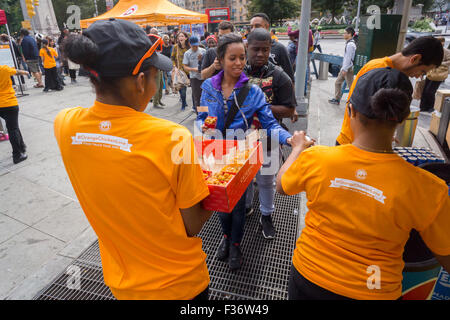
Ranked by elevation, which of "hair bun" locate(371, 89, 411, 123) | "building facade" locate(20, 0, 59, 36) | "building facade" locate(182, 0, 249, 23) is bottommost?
"hair bun" locate(371, 89, 411, 123)

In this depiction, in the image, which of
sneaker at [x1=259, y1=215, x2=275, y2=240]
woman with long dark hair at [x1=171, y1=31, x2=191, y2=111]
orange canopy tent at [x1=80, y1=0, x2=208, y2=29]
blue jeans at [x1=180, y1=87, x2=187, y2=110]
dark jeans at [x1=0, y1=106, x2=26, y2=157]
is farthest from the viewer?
orange canopy tent at [x1=80, y1=0, x2=208, y2=29]

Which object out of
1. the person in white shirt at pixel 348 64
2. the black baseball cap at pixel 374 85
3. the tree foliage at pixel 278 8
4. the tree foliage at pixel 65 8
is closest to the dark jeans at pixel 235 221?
the black baseball cap at pixel 374 85

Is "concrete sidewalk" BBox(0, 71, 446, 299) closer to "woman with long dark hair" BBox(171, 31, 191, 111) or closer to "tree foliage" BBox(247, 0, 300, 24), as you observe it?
"woman with long dark hair" BBox(171, 31, 191, 111)

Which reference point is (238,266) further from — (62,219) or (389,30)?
(389,30)

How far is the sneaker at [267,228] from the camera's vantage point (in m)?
3.56

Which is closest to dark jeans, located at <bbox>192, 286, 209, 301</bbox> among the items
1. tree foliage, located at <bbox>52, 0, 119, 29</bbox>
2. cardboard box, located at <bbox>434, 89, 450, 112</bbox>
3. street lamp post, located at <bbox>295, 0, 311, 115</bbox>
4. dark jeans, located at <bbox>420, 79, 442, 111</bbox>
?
street lamp post, located at <bbox>295, 0, 311, 115</bbox>

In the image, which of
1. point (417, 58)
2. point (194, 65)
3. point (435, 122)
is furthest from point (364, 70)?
point (194, 65)

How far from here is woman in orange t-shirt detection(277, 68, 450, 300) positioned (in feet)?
4.27

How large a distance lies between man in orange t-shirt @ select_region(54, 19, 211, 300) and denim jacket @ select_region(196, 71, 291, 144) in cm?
152

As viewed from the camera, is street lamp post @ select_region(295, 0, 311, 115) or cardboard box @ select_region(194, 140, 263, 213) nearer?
cardboard box @ select_region(194, 140, 263, 213)

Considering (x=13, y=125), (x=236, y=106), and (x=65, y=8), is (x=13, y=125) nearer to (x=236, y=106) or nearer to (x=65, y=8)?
(x=236, y=106)

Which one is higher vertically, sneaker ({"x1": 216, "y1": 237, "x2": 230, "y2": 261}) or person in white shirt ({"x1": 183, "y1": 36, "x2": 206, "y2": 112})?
person in white shirt ({"x1": 183, "y1": 36, "x2": 206, "y2": 112})

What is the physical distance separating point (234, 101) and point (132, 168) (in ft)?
6.00

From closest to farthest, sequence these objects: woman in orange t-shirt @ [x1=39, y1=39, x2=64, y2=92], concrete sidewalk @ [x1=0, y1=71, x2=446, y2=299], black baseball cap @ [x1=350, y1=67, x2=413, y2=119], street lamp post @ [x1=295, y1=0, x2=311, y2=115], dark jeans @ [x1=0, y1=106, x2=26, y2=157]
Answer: black baseball cap @ [x1=350, y1=67, x2=413, y2=119]
concrete sidewalk @ [x1=0, y1=71, x2=446, y2=299]
dark jeans @ [x1=0, y1=106, x2=26, y2=157]
street lamp post @ [x1=295, y1=0, x2=311, y2=115]
woman in orange t-shirt @ [x1=39, y1=39, x2=64, y2=92]
